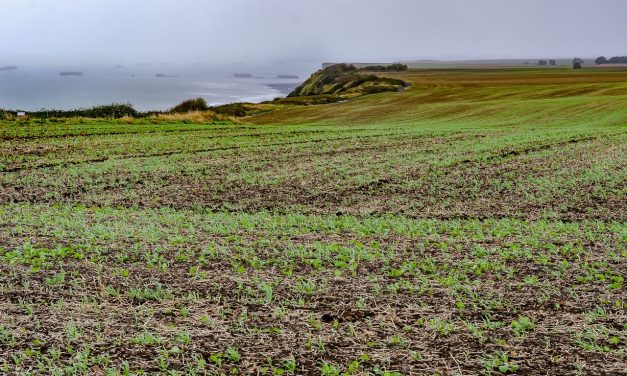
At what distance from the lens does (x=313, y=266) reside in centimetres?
1035

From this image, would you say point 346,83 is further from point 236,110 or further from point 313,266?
point 313,266

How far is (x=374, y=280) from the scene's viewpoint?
31.0 feet

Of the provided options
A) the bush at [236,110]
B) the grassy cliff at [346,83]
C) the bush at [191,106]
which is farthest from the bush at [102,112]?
the grassy cliff at [346,83]

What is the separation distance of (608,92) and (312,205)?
2656 inches

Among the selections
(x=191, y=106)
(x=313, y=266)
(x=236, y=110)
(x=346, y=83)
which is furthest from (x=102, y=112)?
(x=346, y=83)

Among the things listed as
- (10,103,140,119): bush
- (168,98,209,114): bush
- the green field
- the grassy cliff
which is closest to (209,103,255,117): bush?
(168,98,209,114): bush

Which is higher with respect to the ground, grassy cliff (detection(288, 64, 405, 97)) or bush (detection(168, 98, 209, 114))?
grassy cliff (detection(288, 64, 405, 97))

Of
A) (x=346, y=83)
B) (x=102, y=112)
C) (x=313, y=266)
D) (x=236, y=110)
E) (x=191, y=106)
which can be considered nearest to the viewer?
(x=313, y=266)

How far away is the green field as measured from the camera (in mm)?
Answer: 6926

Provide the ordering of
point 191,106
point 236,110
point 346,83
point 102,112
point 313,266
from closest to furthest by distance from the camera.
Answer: point 313,266 → point 102,112 → point 191,106 → point 236,110 → point 346,83

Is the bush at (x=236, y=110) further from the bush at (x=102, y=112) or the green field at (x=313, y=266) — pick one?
the green field at (x=313, y=266)

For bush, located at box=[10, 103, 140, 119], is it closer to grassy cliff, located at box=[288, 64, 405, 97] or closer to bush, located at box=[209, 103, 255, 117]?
bush, located at box=[209, 103, 255, 117]

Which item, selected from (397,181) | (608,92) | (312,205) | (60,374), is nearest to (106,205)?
(312,205)

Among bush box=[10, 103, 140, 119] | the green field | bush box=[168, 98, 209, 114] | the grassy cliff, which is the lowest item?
the green field
